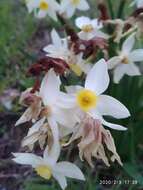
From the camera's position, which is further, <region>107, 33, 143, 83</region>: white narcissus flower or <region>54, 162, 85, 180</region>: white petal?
<region>107, 33, 143, 83</region>: white narcissus flower

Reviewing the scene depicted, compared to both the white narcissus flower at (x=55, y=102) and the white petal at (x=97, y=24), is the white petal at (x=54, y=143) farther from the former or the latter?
the white petal at (x=97, y=24)

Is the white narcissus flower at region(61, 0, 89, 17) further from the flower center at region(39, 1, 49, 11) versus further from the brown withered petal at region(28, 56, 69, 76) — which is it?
the brown withered petal at region(28, 56, 69, 76)

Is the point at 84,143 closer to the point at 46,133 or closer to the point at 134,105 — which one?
the point at 46,133

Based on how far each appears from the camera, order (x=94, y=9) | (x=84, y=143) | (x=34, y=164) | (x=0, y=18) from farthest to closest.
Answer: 1. (x=94, y=9)
2. (x=0, y=18)
3. (x=34, y=164)
4. (x=84, y=143)

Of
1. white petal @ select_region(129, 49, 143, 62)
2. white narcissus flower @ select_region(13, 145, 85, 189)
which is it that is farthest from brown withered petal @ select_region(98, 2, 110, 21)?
white narcissus flower @ select_region(13, 145, 85, 189)

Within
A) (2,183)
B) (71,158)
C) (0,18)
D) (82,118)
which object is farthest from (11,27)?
(82,118)

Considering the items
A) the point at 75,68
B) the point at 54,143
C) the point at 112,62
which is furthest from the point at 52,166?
the point at 112,62
